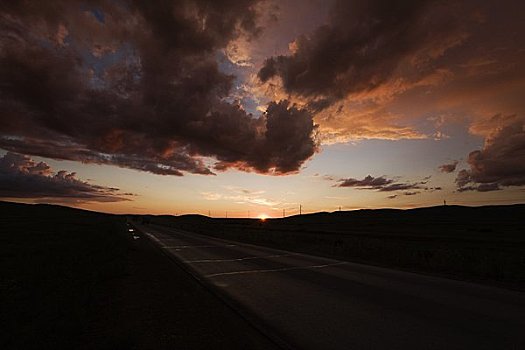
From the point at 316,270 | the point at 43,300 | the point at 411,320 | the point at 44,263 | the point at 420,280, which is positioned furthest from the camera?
the point at 44,263

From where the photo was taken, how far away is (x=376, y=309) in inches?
274

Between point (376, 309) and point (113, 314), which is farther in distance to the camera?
point (113, 314)

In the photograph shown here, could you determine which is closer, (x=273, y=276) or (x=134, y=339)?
(x=134, y=339)

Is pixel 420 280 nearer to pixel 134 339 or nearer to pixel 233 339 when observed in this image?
pixel 233 339

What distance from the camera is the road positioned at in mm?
5184

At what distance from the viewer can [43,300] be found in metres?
8.08

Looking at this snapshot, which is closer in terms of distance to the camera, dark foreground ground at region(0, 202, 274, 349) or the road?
the road

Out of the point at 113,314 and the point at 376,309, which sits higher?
the point at 376,309

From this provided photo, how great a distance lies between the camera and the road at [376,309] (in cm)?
518

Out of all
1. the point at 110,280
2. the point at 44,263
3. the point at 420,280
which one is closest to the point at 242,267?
the point at 110,280

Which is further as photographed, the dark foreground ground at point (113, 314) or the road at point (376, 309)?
the dark foreground ground at point (113, 314)

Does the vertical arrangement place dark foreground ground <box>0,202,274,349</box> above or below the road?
below

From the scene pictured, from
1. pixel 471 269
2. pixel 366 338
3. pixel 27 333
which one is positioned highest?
pixel 471 269

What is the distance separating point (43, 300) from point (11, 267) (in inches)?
317
